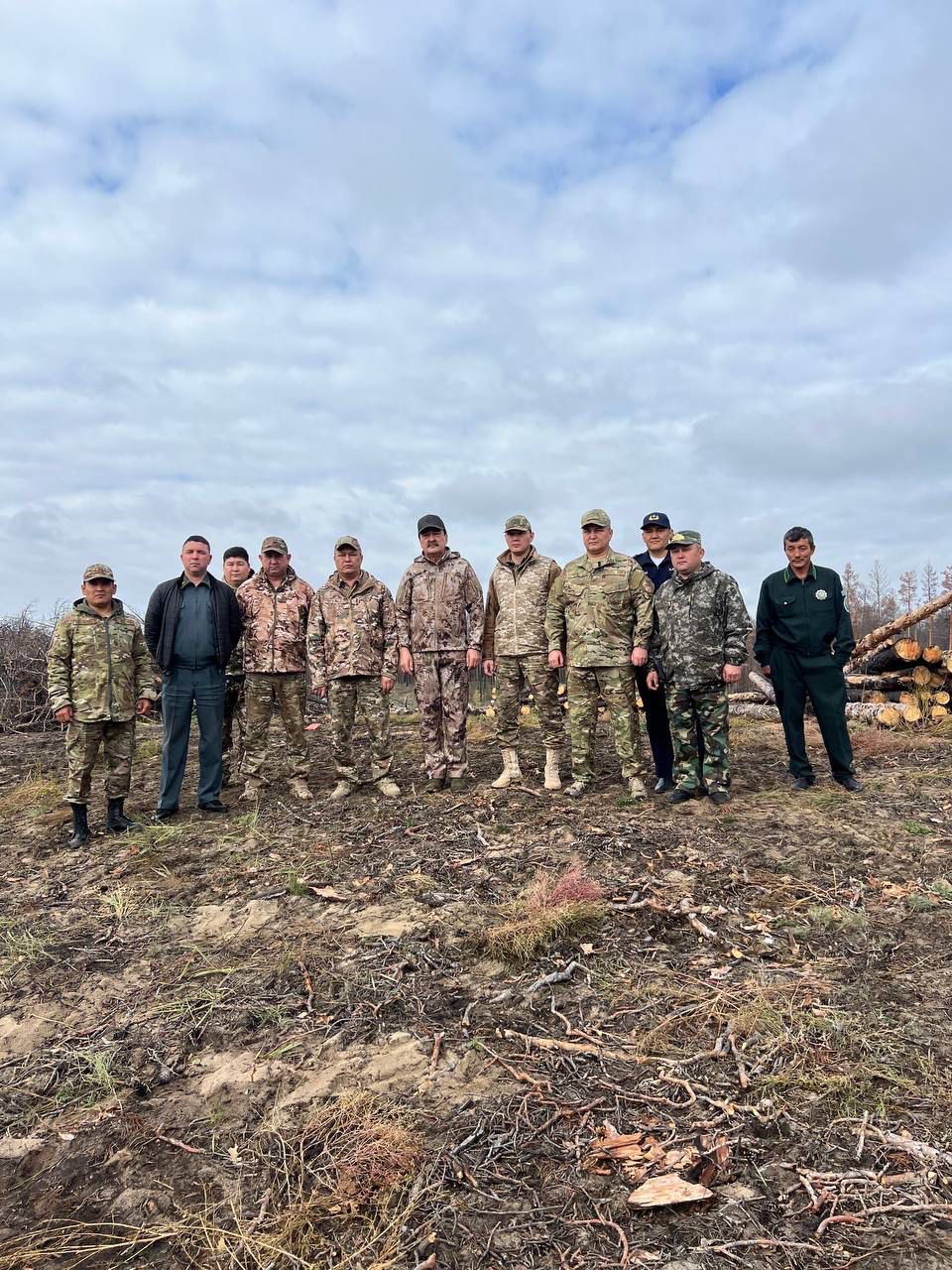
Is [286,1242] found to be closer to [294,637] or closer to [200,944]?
[200,944]

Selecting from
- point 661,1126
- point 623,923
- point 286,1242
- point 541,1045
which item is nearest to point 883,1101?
point 661,1126

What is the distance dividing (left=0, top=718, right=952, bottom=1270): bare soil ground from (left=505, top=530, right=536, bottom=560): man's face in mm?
2651

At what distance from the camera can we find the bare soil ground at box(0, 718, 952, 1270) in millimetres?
2203

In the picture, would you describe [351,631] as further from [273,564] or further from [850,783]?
[850,783]

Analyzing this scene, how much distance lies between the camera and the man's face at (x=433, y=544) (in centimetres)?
696

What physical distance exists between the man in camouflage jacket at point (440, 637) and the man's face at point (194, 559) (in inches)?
71.7

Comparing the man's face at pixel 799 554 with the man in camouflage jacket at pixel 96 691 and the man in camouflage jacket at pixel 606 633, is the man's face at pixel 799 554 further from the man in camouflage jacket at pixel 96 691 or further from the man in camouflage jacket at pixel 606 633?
the man in camouflage jacket at pixel 96 691

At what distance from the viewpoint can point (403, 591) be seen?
7121 millimetres

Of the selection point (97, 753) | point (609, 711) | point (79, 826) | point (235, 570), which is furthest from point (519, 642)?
point (79, 826)

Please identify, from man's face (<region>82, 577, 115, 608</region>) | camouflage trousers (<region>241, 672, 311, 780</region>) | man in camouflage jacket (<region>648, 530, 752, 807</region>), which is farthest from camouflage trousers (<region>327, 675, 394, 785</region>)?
man in camouflage jacket (<region>648, 530, 752, 807</region>)

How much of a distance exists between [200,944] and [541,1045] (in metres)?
2.19

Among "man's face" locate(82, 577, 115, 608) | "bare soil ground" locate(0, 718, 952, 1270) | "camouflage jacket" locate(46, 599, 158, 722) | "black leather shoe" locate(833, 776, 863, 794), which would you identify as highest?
"man's face" locate(82, 577, 115, 608)

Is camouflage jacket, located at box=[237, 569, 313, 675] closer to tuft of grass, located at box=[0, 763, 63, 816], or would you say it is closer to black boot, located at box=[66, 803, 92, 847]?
black boot, located at box=[66, 803, 92, 847]

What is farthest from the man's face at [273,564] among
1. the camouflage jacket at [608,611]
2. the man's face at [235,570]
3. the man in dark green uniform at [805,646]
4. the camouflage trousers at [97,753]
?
the man in dark green uniform at [805,646]
